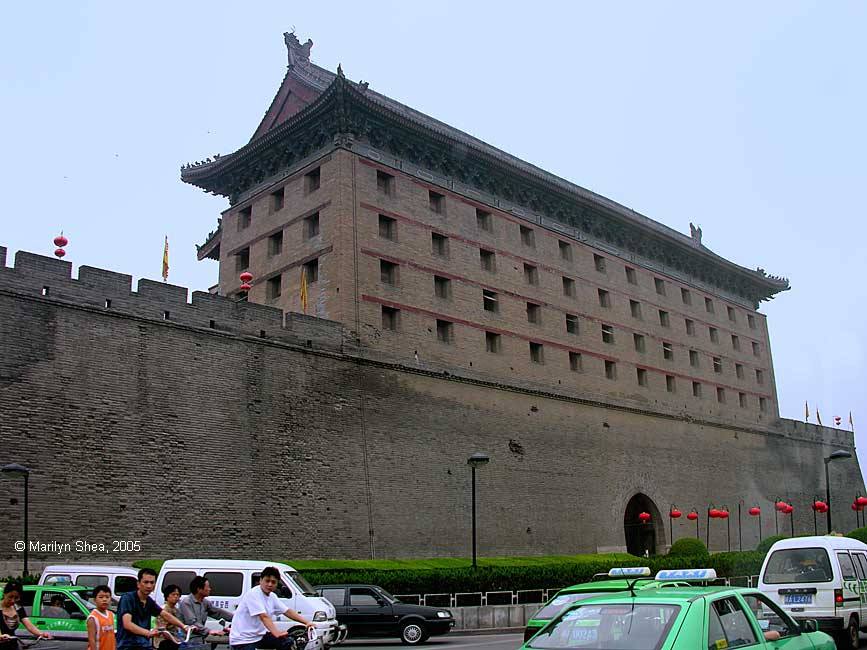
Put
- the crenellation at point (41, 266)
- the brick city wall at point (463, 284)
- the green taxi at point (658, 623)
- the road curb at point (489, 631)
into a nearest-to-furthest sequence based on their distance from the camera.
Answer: the green taxi at point (658, 623) → the road curb at point (489, 631) → the crenellation at point (41, 266) → the brick city wall at point (463, 284)

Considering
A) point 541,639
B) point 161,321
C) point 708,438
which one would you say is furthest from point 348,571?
point 708,438

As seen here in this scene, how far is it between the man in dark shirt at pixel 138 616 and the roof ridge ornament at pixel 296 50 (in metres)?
28.9

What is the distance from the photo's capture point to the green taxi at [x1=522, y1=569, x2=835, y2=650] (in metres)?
5.73

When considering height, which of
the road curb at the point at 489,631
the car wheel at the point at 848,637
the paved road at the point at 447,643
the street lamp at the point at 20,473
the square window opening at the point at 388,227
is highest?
the square window opening at the point at 388,227

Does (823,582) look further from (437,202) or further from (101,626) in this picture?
(437,202)

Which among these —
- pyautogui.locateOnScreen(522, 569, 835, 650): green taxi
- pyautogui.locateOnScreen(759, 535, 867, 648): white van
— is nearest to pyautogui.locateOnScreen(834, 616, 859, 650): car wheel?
pyautogui.locateOnScreen(759, 535, 867, 648): white van

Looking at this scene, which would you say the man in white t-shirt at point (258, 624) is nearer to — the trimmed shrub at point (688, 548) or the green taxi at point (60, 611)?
the green taxi at point (60, 611)

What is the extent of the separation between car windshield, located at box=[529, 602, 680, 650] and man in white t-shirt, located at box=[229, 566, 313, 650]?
2546mm

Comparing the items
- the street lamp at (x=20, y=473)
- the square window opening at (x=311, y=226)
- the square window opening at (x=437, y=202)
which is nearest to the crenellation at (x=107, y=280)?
the street lamp at (x=20, y=473)

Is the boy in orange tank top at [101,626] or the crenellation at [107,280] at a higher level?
the crenellation at [107,280]

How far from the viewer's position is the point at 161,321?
22156mm

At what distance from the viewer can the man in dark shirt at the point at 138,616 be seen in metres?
7.89

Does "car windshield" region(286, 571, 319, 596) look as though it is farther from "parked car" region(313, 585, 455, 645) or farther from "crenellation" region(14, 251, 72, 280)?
"crenellation" region(14, 251, 72, 280)

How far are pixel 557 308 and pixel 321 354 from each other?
1214cm
